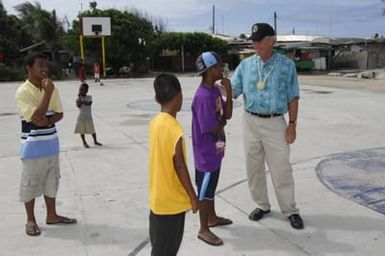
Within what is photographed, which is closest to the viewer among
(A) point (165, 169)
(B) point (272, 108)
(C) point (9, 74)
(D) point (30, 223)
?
(A) point (165, 169)

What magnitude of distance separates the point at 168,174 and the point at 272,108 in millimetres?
1678

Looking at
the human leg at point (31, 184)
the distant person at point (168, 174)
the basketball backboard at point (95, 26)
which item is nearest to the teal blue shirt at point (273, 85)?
the distant person at point (168, 174)

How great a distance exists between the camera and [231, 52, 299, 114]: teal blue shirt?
4629mm

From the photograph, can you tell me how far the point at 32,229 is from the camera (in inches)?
186

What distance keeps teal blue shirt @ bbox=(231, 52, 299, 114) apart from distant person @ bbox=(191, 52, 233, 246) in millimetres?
335

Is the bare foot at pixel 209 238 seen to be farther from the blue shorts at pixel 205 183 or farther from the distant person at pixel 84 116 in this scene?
the distant person at pixel 84 116

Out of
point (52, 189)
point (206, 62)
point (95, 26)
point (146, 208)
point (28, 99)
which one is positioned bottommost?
point (146, 208)

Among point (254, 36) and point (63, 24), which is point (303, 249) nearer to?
Result: point (254, 36)

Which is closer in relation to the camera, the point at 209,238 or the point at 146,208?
the point at 209,238

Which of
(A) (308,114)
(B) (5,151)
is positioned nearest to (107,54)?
(A) (308,114)

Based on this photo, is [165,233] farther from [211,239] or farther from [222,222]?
[222,222]

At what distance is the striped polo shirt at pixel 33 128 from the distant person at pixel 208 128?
1.31 m

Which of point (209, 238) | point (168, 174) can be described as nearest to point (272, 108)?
point (209, 238)

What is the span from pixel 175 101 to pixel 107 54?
36.4 m
